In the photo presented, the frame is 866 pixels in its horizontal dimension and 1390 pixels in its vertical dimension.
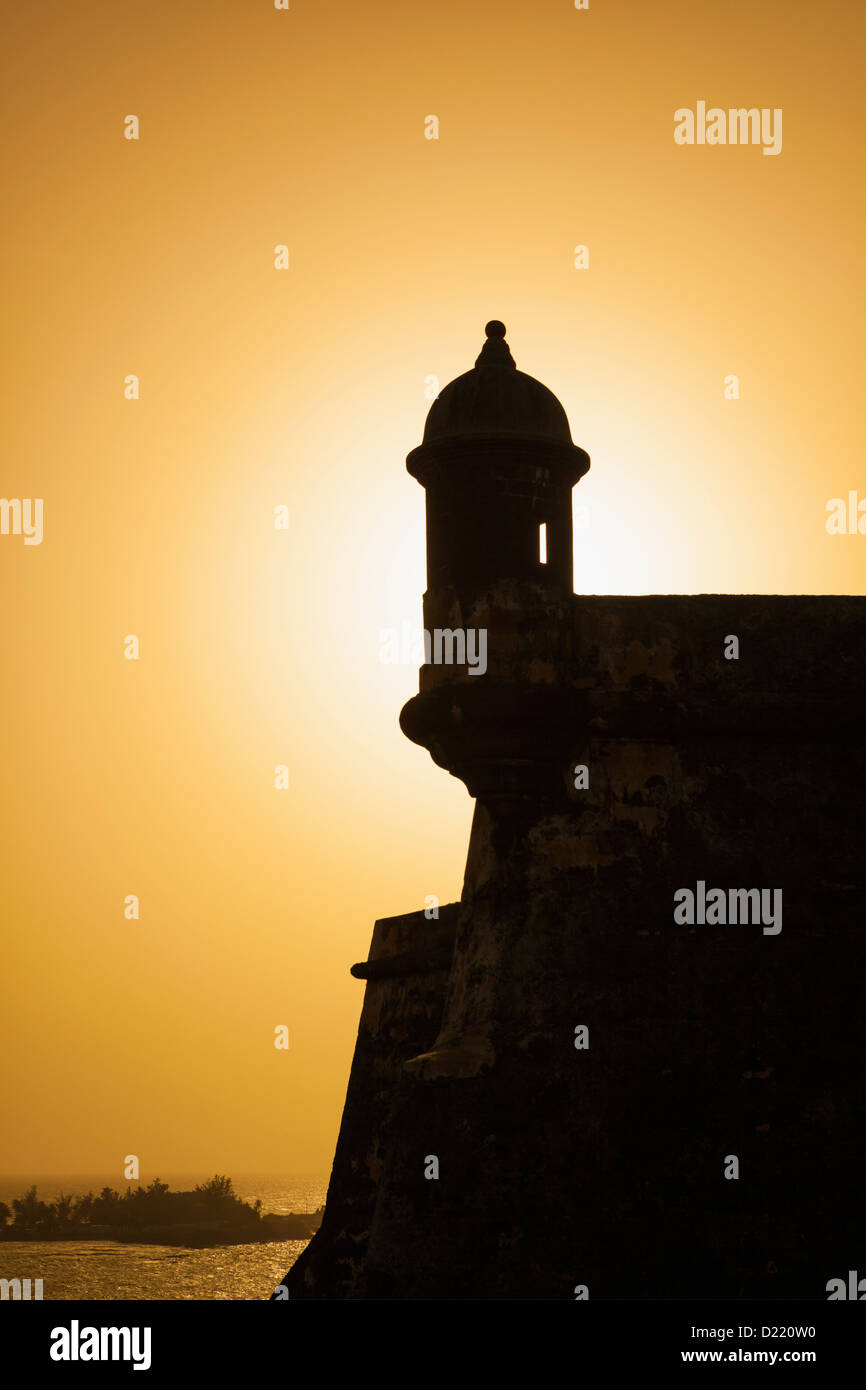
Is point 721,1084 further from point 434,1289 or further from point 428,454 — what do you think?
point 428,454

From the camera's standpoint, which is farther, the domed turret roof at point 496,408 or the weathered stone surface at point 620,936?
the domed turret roof at point 496,408

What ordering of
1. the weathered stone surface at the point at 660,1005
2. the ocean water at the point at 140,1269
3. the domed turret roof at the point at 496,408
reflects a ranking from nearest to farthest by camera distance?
the weathered stone surface at the point at 660,1005
the domed turret roof at the point at 496,408
the ocean water at the point at 140,1269

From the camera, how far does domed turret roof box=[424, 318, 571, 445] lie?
10750mm

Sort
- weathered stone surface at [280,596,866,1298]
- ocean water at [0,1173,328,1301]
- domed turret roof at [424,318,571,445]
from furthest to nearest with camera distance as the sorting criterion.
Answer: ocean water at [0,1173,328,1301], domed turret roof at [424,318,571,445], weathered stone surface at [280,596,866,1298]

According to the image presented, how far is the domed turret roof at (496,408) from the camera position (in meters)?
10.8

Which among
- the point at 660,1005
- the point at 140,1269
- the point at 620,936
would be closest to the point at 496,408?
the point at 620,936

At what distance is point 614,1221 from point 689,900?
2.04 m

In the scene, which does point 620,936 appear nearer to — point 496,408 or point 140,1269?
point 496,408

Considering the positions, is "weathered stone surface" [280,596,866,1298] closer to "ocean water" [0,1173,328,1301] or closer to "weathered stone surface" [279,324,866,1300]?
"weathered stone surface" [279,324,866,1300]

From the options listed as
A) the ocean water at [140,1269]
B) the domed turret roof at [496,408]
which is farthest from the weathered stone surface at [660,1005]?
the ocean water at [140,1269]

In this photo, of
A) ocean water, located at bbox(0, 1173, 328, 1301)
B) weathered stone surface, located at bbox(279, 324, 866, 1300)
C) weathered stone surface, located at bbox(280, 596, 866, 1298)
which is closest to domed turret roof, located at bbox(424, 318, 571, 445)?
weathered stone surface, located at bbox(279, 324, 866, 1300)

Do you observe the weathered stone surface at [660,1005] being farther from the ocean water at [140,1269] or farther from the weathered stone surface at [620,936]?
the ocean water at [140,1269]

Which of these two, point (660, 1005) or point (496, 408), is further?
point (496, 408)

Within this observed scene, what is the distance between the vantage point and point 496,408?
10781 millimetres
